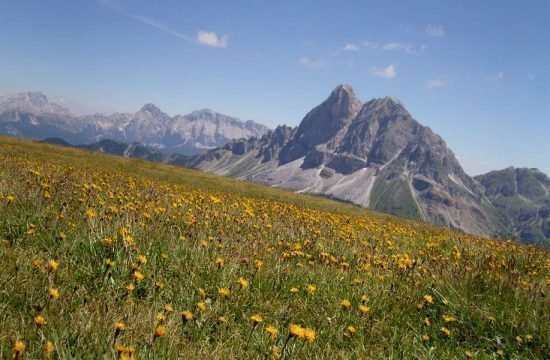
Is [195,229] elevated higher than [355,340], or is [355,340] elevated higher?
[195,229]

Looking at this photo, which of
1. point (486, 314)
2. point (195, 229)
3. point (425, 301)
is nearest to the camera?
point (486, 314)

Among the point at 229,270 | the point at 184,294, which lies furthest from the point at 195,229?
the point at 184,294

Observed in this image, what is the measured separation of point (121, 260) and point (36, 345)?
2.25 metres

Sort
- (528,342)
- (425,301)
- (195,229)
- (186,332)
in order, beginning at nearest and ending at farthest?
(186,332), (528,342), (425,301), (195,229)

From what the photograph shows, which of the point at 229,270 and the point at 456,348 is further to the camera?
the point at 229,270

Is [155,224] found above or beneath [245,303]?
above

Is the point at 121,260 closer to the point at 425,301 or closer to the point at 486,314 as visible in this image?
the point at 425,301

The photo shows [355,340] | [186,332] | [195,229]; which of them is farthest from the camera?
[195,229]

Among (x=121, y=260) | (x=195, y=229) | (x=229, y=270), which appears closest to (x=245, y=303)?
(x=229, y=270)

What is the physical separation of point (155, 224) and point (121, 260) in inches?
74.1

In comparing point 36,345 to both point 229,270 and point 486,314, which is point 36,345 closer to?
point 229,270

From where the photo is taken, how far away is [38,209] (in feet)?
22.8

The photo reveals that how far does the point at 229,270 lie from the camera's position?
19.5 feet

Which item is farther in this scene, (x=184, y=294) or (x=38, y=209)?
(x=38, y=209)
